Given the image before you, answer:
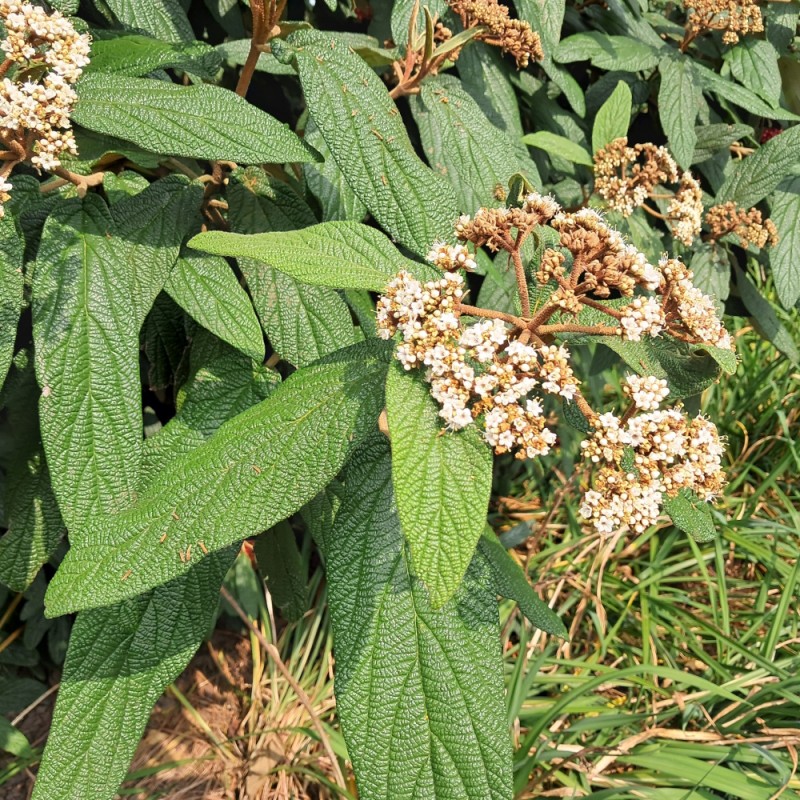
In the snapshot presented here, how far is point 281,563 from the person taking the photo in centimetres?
133

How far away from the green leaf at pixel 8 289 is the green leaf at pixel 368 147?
400mm

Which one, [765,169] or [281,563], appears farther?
[765,169]

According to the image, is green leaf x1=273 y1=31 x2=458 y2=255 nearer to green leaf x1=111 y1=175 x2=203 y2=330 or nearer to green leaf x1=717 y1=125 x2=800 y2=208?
green leaf x1=111 y1=175 x2=203 y2=330

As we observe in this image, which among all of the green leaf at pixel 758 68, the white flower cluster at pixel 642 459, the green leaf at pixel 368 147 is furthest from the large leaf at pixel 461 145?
the green leaf at pixel 758 68

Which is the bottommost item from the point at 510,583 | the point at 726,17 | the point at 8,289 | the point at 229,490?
the point at 510,583

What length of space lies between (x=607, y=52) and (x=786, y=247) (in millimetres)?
630

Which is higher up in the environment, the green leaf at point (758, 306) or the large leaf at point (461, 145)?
the large leaf at point (461, 145)

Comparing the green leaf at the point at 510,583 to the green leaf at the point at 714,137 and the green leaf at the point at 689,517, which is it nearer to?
the green leaf at the point at 689,517

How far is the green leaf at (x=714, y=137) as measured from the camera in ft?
5.84

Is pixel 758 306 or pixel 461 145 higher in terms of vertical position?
pixel 461 145

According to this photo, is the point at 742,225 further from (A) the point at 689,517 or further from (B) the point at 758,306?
(A) the point at 689,517

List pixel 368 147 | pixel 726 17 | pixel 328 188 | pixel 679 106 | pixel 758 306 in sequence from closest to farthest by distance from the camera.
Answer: pixel 368 147
pixel 328 188
pixel 679 106
pixel 726 17
pixel 758 306

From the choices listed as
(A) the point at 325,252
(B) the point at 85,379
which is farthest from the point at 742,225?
(B) the point at 85,379

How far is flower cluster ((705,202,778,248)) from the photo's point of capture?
1.69 m
